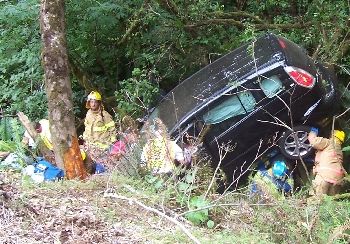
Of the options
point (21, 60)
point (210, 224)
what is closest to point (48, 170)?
point (210, 224)

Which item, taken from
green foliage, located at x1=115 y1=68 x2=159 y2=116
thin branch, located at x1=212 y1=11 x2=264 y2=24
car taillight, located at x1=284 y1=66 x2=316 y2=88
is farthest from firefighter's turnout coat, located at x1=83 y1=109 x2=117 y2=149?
thin branch, located at x1=212 y1=11 x2=264 y2=24

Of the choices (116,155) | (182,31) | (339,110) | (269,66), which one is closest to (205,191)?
(116,155)

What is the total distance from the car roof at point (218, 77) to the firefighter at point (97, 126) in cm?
80

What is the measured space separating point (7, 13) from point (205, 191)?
18.3 ft

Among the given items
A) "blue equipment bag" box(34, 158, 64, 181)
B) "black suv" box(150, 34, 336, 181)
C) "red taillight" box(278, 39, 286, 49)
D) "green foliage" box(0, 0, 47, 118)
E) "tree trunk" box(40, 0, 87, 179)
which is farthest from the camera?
"green foliage" box(0, 0, 47, 118)

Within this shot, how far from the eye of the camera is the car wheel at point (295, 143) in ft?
22.6

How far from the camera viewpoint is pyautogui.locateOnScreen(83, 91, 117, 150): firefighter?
25.6 ft

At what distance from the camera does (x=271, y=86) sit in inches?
267

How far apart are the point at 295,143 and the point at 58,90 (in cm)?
308

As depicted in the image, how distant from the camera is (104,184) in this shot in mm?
4688

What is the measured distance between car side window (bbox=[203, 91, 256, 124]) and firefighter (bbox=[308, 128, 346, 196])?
92 centimetres

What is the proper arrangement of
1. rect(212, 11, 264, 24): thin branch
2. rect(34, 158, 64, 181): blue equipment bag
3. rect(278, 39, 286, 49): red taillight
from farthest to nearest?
rect(212, 11, 264, 24): thin branch → rect(278, 39, 286, 49): red taillight → rect(34, 158, 64, 181): blue equipment bag

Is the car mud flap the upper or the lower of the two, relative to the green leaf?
lower

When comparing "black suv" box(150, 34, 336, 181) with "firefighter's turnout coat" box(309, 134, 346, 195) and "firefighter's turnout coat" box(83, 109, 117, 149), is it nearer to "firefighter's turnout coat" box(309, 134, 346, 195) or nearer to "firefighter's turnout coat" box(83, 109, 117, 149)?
"firefighter's turnout coat" box(309, 134, 346, 195)
